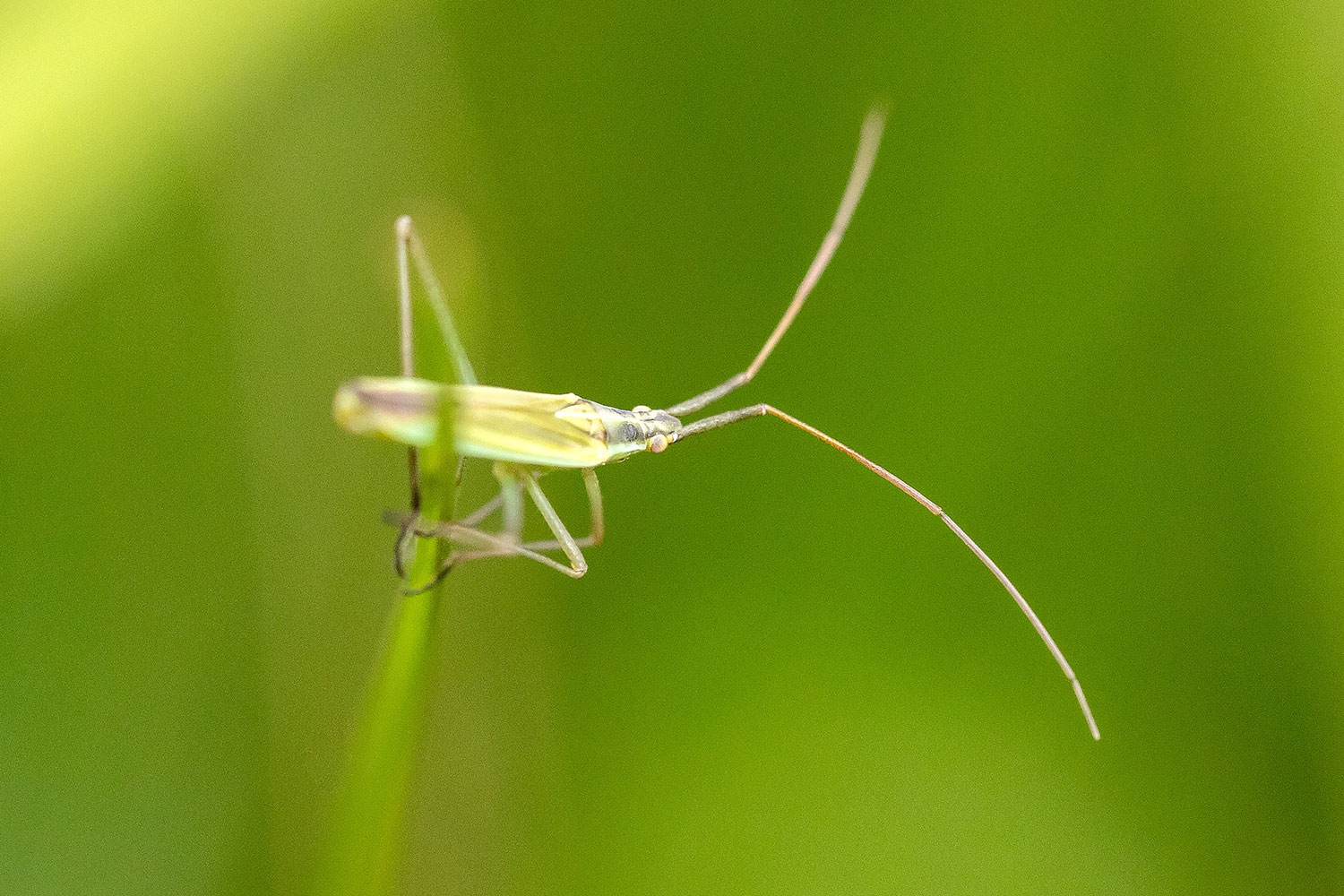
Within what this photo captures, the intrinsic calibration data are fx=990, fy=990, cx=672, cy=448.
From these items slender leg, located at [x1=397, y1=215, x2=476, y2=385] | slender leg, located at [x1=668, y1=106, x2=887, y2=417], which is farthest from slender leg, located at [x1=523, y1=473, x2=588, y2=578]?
slender leg, located at [x1=668, y1=106, x2=887, y2=417]

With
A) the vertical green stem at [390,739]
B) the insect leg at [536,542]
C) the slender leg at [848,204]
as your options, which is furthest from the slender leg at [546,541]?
the vertical green stem at [390,739]

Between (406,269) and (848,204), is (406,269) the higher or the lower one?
the lower one

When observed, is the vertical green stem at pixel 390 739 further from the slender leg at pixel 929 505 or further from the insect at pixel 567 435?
the slender leg at pixel 929 505

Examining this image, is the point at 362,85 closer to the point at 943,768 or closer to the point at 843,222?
the point at 843,222

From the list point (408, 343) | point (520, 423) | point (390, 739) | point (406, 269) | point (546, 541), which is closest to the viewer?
point (390, 739)

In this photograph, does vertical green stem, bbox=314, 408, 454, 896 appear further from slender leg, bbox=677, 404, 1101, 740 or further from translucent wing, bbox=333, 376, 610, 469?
slender leg, bbox=677, 404, 1101, 740

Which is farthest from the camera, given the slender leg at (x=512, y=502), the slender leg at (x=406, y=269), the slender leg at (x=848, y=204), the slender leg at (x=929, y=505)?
the slender leg at (x=512, y=502)

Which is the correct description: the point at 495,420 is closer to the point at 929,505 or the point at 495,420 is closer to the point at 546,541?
the point at 546,541

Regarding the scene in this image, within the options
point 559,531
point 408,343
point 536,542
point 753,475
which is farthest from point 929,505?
point 408,343
